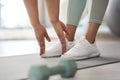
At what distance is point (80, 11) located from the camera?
147 centimetres

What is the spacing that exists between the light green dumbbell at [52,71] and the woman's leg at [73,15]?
50cm

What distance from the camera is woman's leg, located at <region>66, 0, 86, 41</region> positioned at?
144 cm

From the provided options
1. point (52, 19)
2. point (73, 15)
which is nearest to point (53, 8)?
point (52, 19)

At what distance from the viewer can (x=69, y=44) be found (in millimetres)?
1413

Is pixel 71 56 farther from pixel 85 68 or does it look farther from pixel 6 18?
pixel 6 18

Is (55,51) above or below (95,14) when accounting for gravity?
below

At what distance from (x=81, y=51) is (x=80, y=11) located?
0.28 meters

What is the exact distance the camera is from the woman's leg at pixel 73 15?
144cm

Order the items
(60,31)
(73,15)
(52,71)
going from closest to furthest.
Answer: (52,71), (60,31), (73,15)

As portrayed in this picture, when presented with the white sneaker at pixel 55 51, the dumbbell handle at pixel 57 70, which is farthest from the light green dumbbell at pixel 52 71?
the white sneaker at pixel 55 51

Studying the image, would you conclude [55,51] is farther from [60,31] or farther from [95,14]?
[95,14]

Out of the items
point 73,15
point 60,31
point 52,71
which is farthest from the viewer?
point 73,15

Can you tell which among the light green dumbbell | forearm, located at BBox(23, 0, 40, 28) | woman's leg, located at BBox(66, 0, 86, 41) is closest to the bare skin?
forearm, located at BBox(23, 0, 40, 28)

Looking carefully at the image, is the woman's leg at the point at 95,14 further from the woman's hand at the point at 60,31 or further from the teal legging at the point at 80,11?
the woman's hand at the point at 60,31
